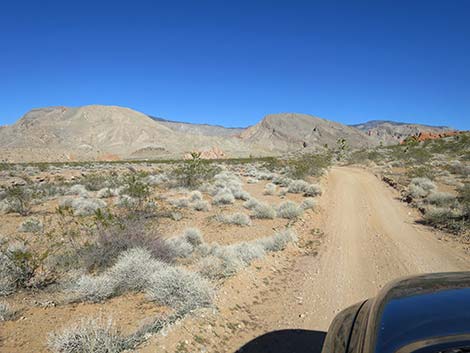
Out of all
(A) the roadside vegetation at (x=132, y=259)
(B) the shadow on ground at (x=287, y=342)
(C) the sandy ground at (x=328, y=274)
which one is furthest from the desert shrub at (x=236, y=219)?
(B) the shadow on ground at (x=287, y=342)

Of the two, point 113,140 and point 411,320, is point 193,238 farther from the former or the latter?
point 113,140

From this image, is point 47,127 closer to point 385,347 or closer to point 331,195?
point 331,195

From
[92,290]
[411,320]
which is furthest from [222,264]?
[411,320]

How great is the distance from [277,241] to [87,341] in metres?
5.82

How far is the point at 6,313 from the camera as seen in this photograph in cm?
505

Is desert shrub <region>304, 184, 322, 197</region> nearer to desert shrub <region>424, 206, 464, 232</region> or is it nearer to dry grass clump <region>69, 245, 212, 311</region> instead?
desert shrub <region>424, 206, 464, 232</region>

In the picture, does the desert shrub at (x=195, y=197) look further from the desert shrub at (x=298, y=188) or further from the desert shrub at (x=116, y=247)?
the desert shrub at (x=116, y=247)

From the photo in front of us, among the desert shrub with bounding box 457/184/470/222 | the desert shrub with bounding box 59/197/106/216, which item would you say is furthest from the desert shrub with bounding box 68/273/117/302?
the desert shrub with bounding box 457/184/470/222

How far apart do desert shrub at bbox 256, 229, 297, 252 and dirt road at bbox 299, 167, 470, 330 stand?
868 millimetres

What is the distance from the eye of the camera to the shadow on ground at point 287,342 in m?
4.88

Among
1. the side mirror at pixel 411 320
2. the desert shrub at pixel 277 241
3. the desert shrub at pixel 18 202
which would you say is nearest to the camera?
the side mirror at pixel 411 320

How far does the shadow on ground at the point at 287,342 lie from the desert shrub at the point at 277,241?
11.2 feet

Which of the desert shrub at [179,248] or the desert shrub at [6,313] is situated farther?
the desert shrub at [179,248]

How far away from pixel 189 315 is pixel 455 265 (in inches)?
266
